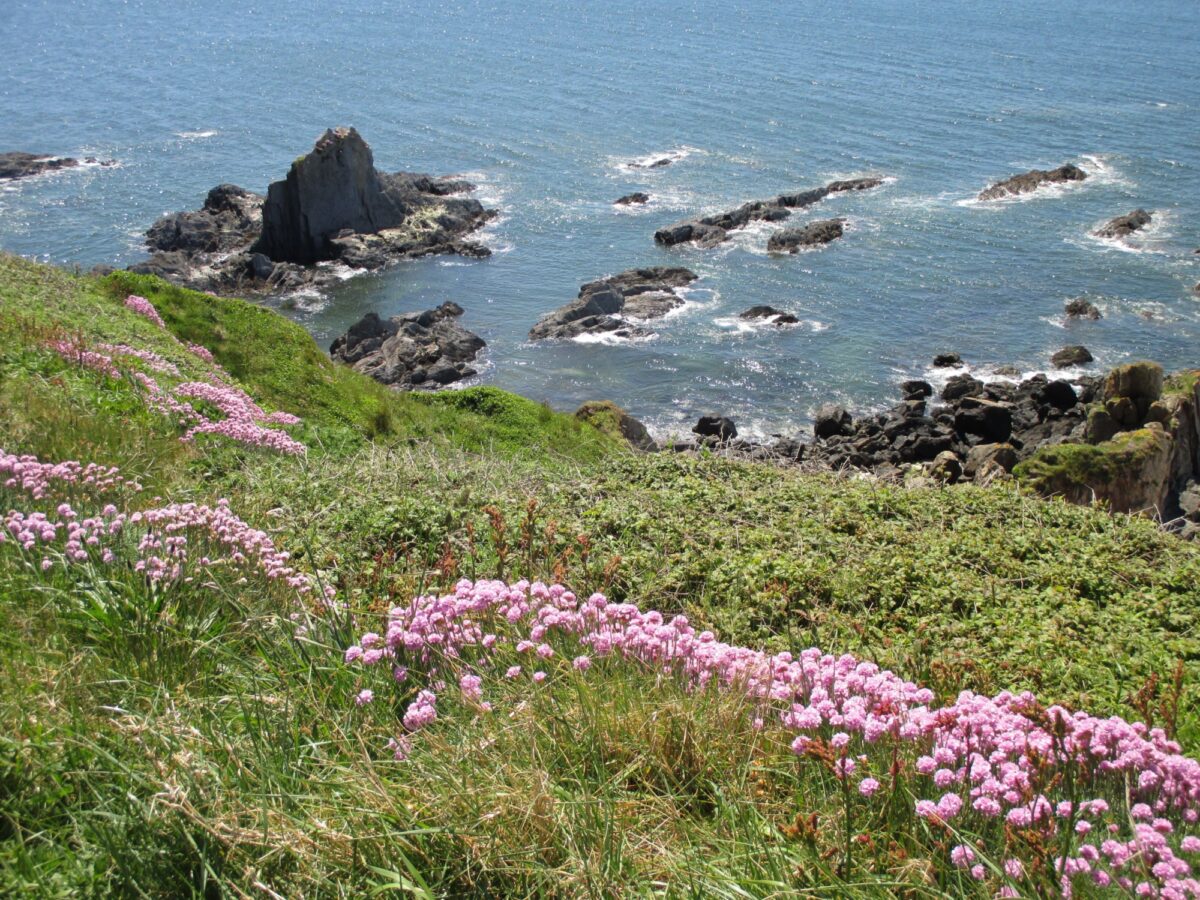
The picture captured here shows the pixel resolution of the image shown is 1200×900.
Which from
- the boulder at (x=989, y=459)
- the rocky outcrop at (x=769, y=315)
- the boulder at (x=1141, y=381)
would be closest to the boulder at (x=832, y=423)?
the boulder at (x=989, y=459)

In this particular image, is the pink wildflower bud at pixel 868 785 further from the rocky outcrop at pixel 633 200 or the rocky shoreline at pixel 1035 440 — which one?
the rocky outcrop at pixel 633 200

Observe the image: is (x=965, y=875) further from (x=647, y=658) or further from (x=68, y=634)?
(x=68, y=634)

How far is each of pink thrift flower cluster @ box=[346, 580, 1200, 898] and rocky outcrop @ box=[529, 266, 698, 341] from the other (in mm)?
39492

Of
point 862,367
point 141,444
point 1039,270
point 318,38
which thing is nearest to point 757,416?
point 862,367

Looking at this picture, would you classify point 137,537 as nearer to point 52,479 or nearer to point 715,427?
point 52,479

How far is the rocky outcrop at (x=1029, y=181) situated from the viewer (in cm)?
5972

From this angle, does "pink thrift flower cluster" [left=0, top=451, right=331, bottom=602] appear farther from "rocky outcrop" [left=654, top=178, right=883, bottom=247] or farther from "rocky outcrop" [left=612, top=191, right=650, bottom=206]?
"rocky outcrop" [left=612, top=191, right=650, bottom=206]

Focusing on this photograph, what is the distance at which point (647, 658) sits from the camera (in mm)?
6031

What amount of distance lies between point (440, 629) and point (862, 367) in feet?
121

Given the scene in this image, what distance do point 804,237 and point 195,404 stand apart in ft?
145

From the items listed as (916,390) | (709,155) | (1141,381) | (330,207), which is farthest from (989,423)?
(709,155)

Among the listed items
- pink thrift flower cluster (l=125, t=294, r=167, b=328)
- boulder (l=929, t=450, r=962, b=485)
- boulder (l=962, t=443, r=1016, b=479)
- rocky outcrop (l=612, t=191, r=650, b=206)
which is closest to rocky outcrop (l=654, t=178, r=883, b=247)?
rocky outcrop (l=612, t=191, r=650, b=206)

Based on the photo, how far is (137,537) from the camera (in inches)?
275

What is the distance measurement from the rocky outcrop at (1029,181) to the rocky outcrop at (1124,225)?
706 centimetres
